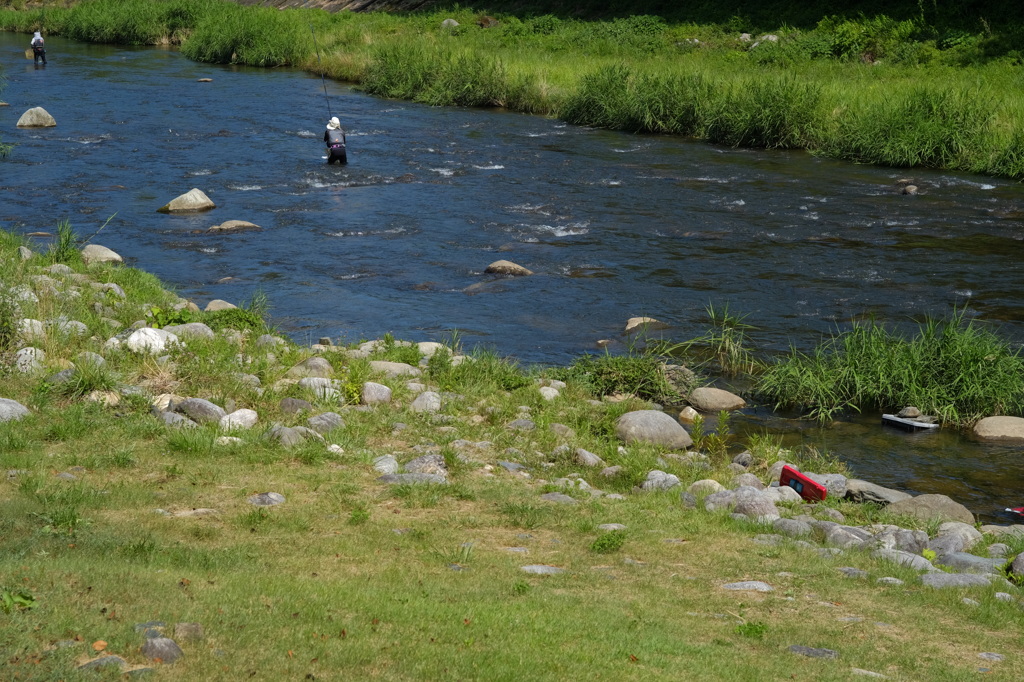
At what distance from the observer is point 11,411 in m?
8.48

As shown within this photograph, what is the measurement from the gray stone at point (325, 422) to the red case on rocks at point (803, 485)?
3.70m

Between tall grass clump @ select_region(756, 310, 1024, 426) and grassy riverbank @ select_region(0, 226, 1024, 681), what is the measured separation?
1698mm

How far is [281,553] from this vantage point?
6.50 metres

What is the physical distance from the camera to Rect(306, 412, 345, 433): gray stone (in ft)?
30.1

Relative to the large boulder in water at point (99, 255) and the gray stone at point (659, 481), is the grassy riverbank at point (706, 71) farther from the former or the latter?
the gray stone at point (659, 481)

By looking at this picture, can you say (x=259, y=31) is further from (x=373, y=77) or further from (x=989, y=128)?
(x=989, y=128)

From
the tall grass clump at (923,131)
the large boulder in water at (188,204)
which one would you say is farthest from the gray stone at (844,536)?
the tall grass clump at (923,131)

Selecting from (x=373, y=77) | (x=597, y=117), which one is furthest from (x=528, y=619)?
(x=373, y=77)

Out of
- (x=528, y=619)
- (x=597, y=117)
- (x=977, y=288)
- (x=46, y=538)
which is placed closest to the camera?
(x=528, y=619)

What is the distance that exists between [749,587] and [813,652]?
1000mm

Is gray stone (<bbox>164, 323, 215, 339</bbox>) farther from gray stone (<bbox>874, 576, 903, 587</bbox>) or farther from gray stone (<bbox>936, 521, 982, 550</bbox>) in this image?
gray stone (<bbox>936, 521, 982, 550</bbox>)

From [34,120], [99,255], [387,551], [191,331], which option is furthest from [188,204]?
[387,551]

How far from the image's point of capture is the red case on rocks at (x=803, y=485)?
29.3 ft

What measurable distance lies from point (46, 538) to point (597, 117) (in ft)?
78.0
